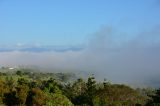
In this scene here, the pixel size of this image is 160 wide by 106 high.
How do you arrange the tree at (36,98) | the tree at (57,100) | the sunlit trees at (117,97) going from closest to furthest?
the tree at (36,98) → the tree at (57,100) → the sunlit trees at (117,97)

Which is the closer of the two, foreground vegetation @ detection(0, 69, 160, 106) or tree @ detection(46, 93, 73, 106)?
tree @ detection(46, 93, 73, 106)

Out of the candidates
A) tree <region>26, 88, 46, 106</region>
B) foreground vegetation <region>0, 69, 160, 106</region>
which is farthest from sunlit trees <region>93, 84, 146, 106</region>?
tree <region>26, 88, 46, 106</region>

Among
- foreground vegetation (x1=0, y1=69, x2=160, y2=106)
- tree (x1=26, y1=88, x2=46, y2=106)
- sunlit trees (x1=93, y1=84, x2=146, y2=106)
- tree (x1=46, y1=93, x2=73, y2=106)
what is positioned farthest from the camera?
sunlit trees (x1=93, y1=84, x2=146, y2=106)

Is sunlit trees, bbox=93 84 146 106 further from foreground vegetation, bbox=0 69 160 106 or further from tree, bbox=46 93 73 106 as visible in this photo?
tree, bbox=46 93 73 106

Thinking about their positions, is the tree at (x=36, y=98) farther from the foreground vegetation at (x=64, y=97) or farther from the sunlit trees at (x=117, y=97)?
the sunlit trees at (x=117, y=97)

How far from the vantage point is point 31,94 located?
79.8 m

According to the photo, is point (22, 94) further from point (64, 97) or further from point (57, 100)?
point (64, 97)

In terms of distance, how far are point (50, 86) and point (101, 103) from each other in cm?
1113

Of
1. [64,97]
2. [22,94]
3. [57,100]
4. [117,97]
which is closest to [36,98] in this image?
[22,94]

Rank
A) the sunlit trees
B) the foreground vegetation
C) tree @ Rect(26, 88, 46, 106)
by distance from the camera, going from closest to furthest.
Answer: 1. tree @ Rect(26, 88, 46, 106)
2. the foreground vegetation
3. the sunlit trees

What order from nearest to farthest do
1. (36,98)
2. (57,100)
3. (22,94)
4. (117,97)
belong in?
(36,98) → (22,94) → (57,100) → (117,97)

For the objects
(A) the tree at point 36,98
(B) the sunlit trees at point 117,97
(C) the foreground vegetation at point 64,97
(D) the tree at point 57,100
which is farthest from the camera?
(B) the sunlit trees at point 117,97

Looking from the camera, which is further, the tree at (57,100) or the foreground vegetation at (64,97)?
the foreground vegetation at (64,97)

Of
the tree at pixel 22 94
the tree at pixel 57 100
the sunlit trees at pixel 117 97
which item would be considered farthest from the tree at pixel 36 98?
the sunlit trees at pixel 117 97
